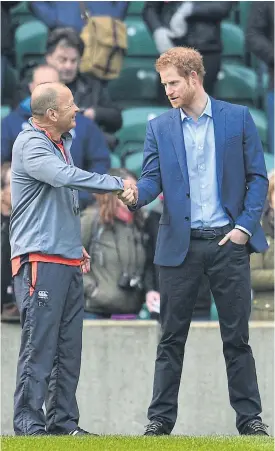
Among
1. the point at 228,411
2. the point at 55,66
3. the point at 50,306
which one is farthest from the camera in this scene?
the point at 55,66

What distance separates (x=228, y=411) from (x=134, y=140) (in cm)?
289

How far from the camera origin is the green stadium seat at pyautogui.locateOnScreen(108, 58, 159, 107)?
12.9 metres

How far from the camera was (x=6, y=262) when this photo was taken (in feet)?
37.0

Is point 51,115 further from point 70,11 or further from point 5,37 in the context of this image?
point 5,37

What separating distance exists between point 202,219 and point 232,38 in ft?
16.0

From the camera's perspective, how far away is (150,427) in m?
8.29

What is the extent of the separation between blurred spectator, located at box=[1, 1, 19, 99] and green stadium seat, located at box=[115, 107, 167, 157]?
1230 mm

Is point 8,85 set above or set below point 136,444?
above

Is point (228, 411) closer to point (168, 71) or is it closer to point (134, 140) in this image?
point (134, 140)

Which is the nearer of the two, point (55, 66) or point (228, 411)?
point (228, 411)

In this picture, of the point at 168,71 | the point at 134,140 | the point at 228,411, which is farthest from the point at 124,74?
the point at 168,71

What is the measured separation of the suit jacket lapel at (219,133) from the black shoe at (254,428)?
150 cm

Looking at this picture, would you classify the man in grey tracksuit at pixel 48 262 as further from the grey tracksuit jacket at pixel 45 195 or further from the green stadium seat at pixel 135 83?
the green stadium seat at pixel 135 83

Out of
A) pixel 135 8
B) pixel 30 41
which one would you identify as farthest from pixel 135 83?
pixel 30 41
